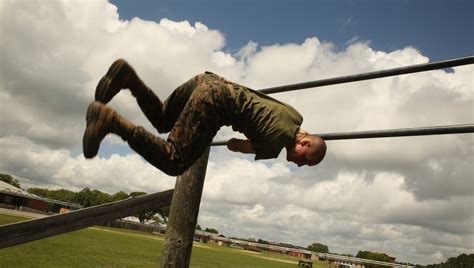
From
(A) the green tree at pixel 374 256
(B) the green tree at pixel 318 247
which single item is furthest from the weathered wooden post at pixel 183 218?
(B) the green tree at pixel 318 247

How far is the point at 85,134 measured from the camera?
2408mm

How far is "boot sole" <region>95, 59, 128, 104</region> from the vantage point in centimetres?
272

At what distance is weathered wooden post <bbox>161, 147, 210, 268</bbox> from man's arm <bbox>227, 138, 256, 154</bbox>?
0.74m

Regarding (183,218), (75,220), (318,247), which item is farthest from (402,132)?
(318,247)

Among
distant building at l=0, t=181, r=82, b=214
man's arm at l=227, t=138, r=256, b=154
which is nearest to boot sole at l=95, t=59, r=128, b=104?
man's arm at l=227, t=138, r=256, b=154

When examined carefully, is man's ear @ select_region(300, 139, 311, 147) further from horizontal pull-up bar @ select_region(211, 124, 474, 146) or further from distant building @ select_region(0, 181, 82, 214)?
distant building @ select_region(0, 181, 82, 214)

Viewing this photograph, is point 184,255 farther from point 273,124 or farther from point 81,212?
point 273,124

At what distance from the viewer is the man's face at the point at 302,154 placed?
10.1 feet

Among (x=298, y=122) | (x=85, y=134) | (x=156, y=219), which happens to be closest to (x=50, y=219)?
(x=85, y=134)

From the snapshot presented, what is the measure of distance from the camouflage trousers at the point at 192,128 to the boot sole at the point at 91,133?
0.83 feet

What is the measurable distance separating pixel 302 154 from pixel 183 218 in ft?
4.92

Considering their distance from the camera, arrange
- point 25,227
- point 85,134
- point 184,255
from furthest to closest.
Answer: point 184,255
point 25,227
point 85,134

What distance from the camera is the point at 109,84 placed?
9.01ft

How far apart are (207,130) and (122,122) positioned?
69 centimetres
